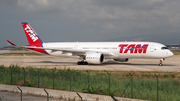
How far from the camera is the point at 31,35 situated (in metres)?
41.3

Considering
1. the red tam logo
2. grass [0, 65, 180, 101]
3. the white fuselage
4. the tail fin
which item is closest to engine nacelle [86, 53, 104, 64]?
the white fuselage

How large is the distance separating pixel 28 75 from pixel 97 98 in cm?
738

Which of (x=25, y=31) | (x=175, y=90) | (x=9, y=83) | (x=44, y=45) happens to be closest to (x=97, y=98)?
(x=175, y=90)

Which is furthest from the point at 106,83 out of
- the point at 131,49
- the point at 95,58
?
the point at 131,49

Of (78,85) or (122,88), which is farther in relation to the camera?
(78,85)

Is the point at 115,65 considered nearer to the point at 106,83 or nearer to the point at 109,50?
the point at 109,50

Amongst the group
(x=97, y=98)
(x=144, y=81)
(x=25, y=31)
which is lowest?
(x=97, y=98)

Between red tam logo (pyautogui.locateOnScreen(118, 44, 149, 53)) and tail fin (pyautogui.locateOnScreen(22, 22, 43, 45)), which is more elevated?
tail fin (pyautogui.locateOnScreen(22, 22, 43, 45))

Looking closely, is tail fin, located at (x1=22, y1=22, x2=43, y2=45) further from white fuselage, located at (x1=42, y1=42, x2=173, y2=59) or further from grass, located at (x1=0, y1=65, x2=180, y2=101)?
grass, located at (x1=0, y1=65, x2=180, y2=101)

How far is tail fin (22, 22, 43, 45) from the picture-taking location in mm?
41188

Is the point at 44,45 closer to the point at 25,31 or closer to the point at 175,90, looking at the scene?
the point at 25,31

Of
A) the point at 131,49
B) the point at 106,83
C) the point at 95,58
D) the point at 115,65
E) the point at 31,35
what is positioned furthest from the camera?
the point at 31,35

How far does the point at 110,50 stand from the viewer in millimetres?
34906

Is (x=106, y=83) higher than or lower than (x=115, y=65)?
higher
